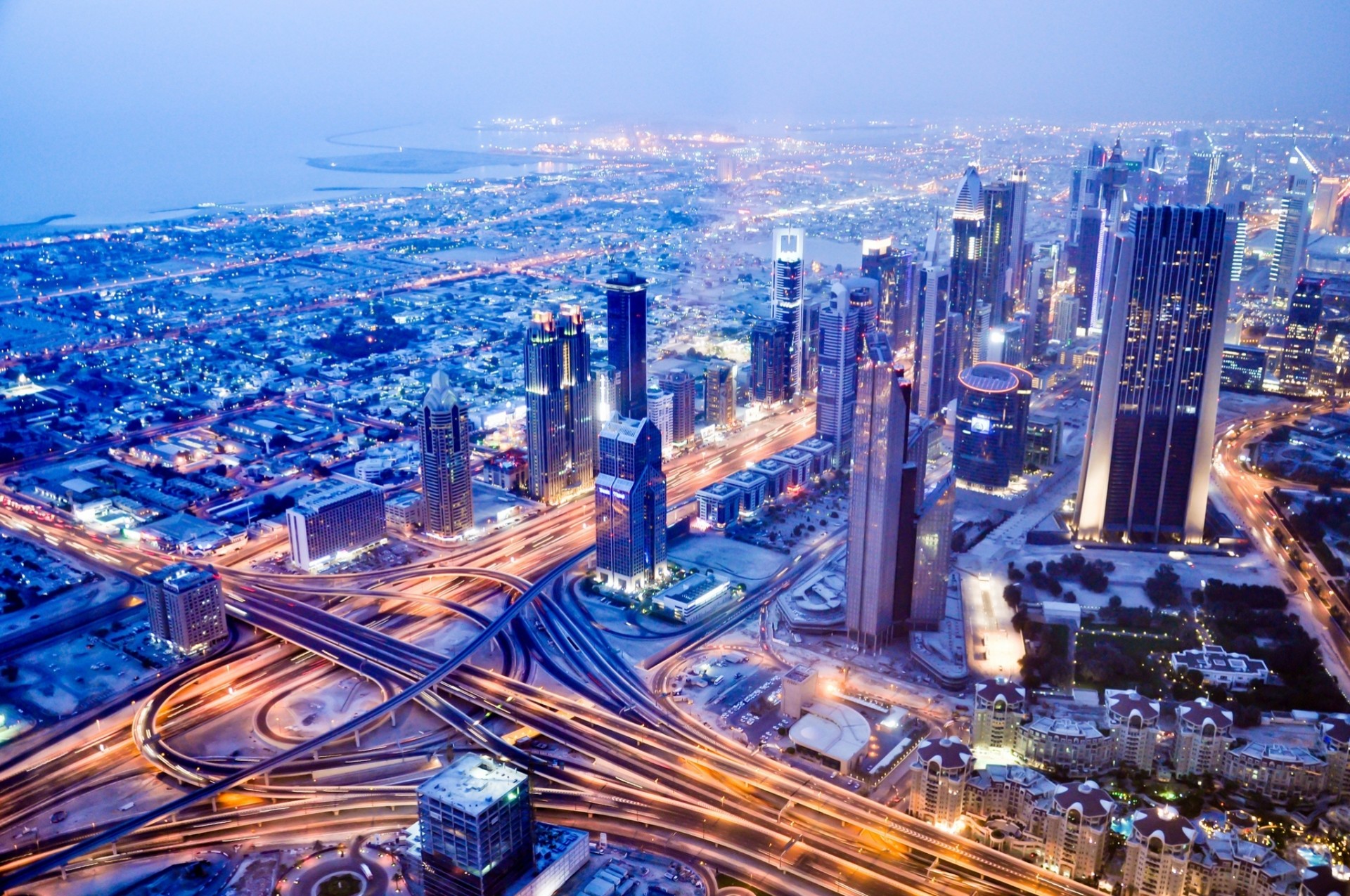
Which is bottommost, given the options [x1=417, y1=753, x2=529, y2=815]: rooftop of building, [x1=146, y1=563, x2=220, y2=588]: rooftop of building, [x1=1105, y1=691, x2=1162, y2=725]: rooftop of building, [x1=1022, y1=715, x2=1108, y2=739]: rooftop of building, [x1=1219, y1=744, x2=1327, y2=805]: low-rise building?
[x1=1219, y1=744, x2=1327, y2=805]: low-rise building

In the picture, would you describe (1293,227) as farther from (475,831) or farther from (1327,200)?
(475,831)

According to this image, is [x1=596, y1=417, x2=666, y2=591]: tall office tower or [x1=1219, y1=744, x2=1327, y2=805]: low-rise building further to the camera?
[x1=596, y1=417, x2=666, y2=591]: tall office tower

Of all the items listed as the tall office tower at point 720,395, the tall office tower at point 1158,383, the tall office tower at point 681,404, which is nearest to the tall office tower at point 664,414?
the tall office tower at point 681,404

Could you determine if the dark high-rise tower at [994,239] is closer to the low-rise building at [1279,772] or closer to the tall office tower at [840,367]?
the tall office tower at [840,367]

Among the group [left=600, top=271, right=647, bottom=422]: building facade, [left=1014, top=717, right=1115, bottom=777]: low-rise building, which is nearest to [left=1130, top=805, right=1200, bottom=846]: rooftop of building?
A: [left=1014, top=717, right=1115, bottom=777]: low-rise building

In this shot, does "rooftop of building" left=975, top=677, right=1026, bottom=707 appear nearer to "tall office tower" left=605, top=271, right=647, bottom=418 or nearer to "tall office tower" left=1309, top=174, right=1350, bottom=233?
"tall office tower" left=605, top=271, right=647, bottom=418

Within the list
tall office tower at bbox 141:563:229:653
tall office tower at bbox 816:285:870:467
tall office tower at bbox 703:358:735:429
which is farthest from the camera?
tall office tower at bbox 703:358:735:429

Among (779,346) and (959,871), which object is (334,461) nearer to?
(779,346)
